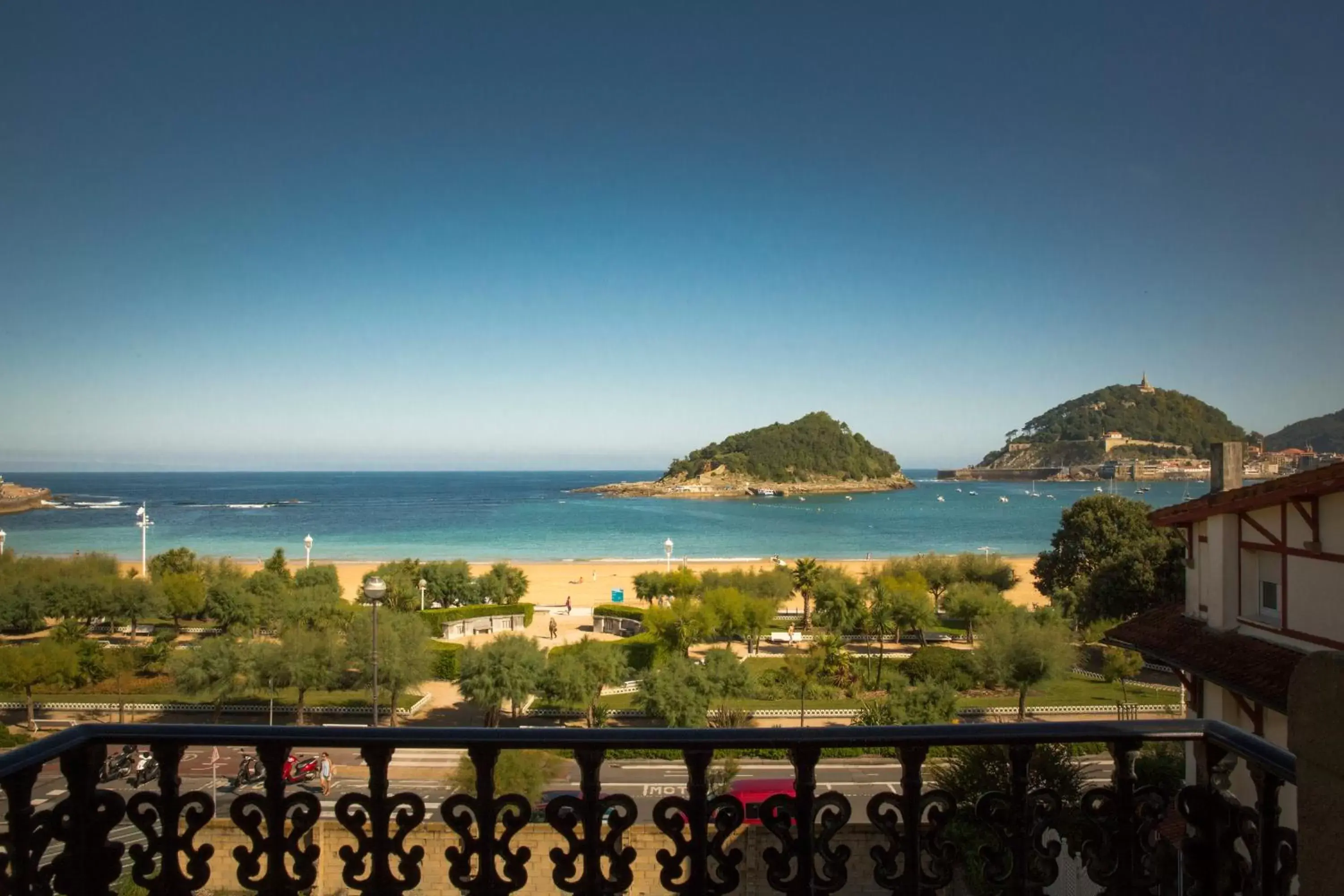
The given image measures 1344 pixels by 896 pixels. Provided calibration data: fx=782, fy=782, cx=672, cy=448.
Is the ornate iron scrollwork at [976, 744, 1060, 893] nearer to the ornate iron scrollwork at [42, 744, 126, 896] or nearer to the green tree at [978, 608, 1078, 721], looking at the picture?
the ornate iron scrollwork at [42, 744, 126, 896]

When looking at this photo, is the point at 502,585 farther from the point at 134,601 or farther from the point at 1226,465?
the point at 1226,465

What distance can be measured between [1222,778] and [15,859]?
3.84 meters

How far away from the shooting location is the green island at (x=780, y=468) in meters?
162

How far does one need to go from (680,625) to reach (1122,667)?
1334 cm

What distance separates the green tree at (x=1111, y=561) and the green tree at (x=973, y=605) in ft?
12.1

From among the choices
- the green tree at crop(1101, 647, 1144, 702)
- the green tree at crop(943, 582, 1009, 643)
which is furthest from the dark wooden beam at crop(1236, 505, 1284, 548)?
the green tree at crop(943, 582, 1009, 643)

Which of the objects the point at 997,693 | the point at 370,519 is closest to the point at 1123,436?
the point at 370,519

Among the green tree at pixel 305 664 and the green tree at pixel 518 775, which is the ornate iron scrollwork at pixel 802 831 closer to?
the green tree at pixel 518 775

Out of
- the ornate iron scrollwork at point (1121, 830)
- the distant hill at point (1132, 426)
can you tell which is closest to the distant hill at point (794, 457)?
the distant hill at point (1132, 426)

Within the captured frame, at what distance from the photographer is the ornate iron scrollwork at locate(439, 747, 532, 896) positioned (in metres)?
2.52

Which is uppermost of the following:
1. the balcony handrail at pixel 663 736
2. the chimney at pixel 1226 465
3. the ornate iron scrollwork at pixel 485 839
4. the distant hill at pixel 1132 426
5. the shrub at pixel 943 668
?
the distant hill at pixel 1132 426

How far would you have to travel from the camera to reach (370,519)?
100750 mm

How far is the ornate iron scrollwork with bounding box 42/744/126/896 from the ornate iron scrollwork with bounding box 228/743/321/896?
0.37 meters

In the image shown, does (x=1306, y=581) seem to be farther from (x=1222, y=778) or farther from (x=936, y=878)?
(x=936, y=878)
